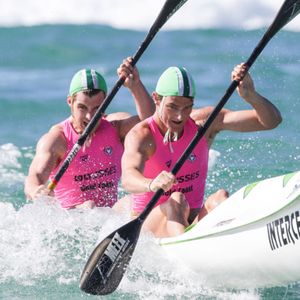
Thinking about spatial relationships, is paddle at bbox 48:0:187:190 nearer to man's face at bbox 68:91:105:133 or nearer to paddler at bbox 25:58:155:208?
paddler at bbox 25:58:155:208

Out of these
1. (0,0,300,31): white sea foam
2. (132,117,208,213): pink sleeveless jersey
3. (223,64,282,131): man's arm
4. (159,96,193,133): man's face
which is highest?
(0,0,300,31): white sea foam

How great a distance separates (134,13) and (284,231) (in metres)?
11.4

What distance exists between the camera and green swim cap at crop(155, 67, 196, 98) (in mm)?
6926

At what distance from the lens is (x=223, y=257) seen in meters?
6.34

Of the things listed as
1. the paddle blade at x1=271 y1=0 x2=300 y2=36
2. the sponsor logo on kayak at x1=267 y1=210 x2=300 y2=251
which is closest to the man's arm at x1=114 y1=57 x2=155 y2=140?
the paddle blade at x1=271 y1=0 x2=300 y2=36

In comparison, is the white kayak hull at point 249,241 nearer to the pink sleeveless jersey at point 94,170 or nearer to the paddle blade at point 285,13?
the paddle blade at point 285,13

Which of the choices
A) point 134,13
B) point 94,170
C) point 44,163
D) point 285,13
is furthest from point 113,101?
point 285,13

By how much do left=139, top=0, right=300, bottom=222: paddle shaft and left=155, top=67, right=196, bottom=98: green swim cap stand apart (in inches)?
11.6

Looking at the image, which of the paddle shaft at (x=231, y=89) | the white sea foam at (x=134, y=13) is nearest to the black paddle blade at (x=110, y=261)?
the paddle shaft at (x=231, y=89)

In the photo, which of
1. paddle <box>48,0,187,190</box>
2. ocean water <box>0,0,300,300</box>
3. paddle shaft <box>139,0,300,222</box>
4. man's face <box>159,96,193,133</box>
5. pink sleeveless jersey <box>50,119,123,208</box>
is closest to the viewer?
paddle shaft <box>139,0,300,222</box>

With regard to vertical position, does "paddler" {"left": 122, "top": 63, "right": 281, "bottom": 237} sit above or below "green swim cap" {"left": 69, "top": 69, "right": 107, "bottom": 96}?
below

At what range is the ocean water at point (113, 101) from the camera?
6.85 m

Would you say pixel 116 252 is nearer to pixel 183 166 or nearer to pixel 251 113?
pixel 183 166

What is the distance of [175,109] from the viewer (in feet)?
22.9
